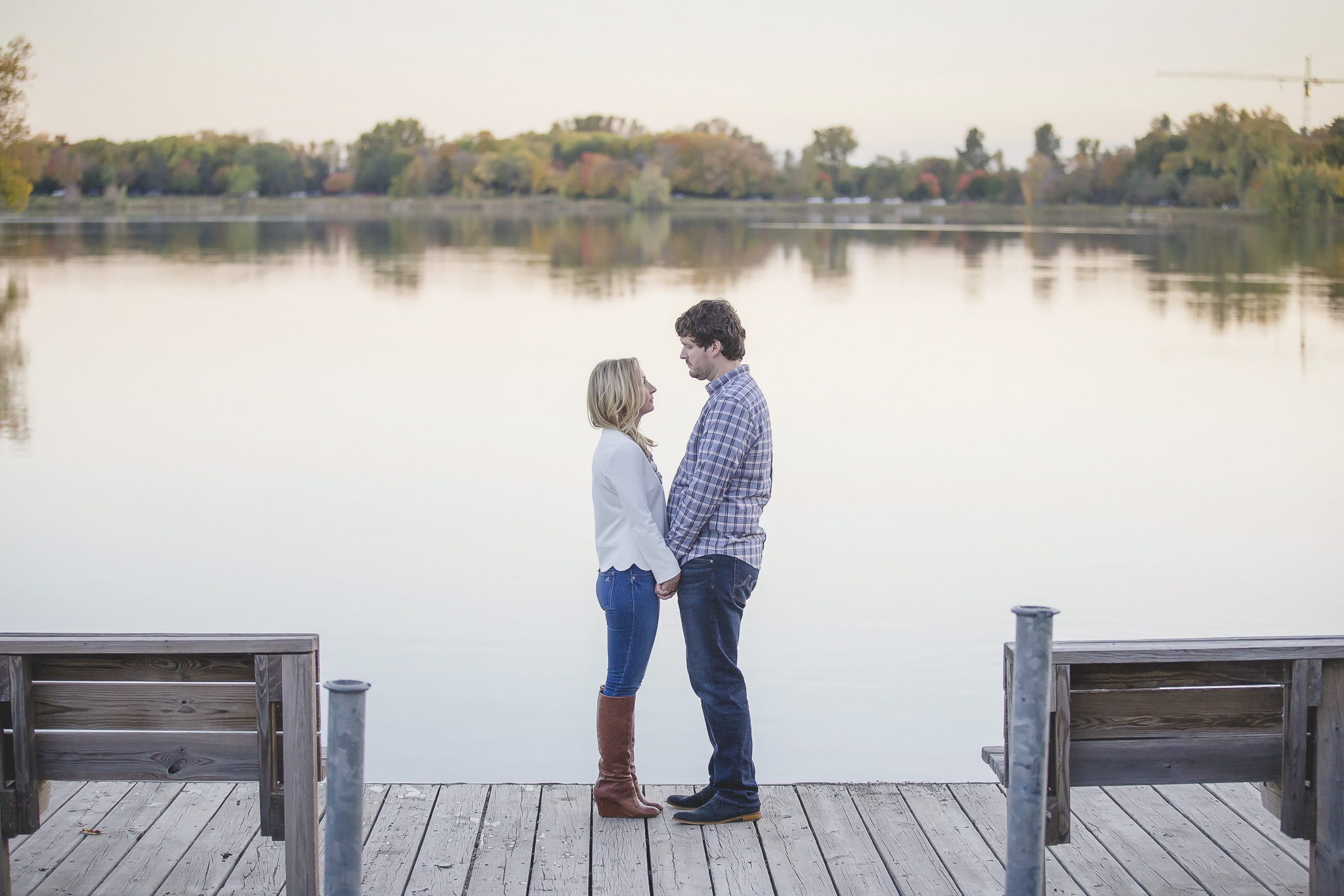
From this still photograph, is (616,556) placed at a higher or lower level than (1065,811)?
higher

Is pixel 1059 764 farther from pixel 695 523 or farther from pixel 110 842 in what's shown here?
pixel 110 842

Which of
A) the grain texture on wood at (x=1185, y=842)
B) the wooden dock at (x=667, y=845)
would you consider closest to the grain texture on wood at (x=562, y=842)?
the wooden dock at (x=667, y=845)

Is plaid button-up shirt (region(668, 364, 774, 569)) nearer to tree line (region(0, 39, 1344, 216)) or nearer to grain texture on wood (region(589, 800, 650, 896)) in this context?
grain texture on wood (region(589, 800, 650, 896))

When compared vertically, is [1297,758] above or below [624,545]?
below

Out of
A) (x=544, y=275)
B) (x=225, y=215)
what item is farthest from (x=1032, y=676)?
(x=225, y=215)

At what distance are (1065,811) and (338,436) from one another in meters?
12.8

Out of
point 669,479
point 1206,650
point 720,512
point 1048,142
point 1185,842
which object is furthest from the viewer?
point 1048,142

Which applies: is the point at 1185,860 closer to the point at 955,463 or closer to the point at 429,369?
the point at 955,463

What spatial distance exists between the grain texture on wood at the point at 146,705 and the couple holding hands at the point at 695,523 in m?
1.17

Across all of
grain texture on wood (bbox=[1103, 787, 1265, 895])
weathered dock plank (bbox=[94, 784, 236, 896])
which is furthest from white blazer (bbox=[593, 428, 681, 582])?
grain texture on wood (bbox=[1103, 787, 1265, 895])

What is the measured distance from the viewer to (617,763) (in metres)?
4.46

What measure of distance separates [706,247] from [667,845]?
5080 centimetres

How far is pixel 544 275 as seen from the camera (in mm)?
37438

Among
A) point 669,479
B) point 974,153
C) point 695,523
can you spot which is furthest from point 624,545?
point 974,153
